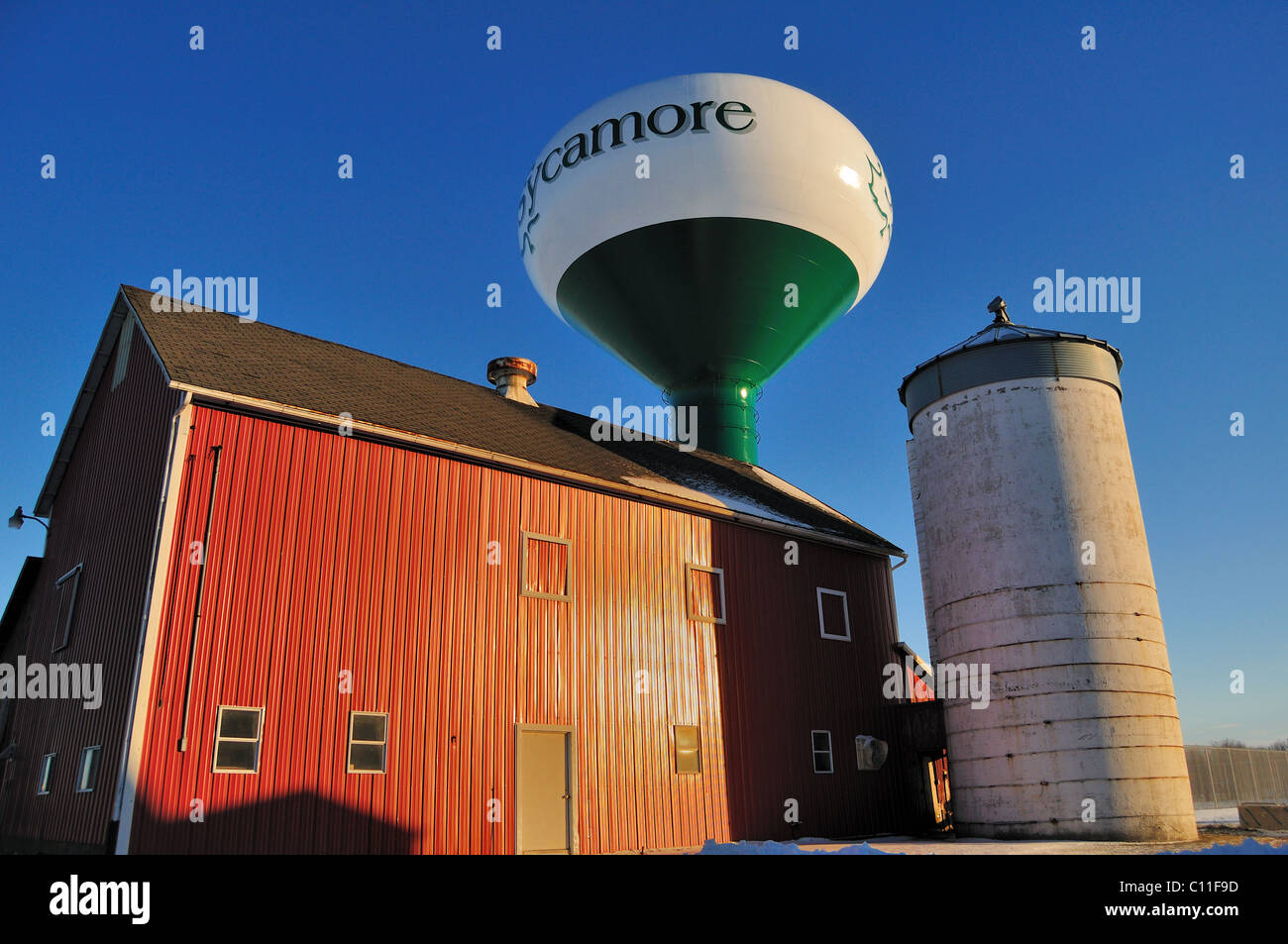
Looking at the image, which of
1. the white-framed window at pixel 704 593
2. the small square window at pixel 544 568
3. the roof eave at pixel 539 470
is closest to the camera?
the roof eave at pixel 539 470

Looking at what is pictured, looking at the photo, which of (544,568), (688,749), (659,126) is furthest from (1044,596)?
(659,126)

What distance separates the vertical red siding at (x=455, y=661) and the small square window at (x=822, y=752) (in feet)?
0.64

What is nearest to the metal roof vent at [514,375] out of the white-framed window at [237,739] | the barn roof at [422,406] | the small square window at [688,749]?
the barn roof at [422,406]

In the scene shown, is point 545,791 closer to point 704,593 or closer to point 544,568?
point 544,568

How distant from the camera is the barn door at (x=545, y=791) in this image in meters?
14.1

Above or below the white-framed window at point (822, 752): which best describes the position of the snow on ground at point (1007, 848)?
below

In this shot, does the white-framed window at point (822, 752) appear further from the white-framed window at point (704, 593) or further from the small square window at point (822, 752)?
the white-framed window at point (704, 593)

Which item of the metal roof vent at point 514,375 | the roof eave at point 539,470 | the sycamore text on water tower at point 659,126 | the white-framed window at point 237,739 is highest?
the sycamore text on water tower at point 659,126

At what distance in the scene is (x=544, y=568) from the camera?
51.3ft

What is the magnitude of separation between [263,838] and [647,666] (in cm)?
691

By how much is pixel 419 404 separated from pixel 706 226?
858 cm
